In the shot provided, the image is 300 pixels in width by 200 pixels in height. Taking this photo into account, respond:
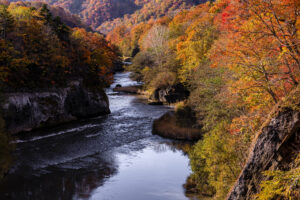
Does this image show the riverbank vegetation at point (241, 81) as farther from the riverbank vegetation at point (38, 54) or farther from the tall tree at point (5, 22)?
the tall tree at point (5, 22)

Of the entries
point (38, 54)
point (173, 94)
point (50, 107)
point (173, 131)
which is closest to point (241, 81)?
point (173, 131)

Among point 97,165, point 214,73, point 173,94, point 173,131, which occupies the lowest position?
point 97,165

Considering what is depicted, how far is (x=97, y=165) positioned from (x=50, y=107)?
16390mm

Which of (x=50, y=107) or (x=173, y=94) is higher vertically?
(x=173, y=94)

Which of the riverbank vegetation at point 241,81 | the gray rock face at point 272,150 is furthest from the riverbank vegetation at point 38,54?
the gray rock face at point 272,150

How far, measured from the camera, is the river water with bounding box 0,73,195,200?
19203 mm

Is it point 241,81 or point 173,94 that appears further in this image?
point 173,94

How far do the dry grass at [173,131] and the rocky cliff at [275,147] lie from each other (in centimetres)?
2101

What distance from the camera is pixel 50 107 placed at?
36.1 m

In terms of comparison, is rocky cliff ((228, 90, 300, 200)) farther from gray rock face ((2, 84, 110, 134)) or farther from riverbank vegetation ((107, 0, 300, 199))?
gray rock face ((2, 84, 110, 134))

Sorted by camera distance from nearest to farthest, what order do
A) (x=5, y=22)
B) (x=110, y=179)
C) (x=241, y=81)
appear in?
1. (x=241, y=81)
2. (x=110, y=179)
3. (x=5, y=22)

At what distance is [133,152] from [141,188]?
279 inches

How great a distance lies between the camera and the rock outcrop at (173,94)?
156 feet

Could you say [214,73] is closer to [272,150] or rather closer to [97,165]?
[97,165]
